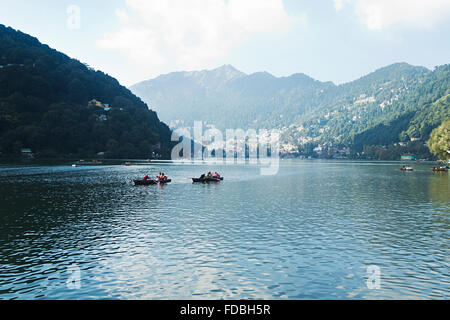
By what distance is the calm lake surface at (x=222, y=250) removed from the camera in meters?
18.8

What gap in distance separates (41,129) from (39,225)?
17729 centimetres

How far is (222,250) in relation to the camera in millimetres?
25953

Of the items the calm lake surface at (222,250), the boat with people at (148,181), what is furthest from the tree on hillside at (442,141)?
the boat with people at (148,181)

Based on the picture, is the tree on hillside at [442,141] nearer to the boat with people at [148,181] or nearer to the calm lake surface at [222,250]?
the calm lake surface at [222,250]

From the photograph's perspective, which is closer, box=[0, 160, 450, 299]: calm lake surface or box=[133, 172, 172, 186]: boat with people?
box=[0, 160, 450, 299]: calm lake surface

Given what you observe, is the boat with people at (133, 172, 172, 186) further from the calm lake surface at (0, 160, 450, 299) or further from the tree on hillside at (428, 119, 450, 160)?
the tree on hillside at (428, 119, 450, 160)

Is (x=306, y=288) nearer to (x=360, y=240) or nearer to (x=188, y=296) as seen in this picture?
(x=188, y=296)

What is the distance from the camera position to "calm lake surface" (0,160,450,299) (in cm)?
1881

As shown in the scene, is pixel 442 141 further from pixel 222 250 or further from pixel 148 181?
pixel 222 250

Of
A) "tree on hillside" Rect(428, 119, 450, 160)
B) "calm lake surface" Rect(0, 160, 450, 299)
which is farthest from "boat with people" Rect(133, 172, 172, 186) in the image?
"tree on hillside" Rect(428, 119, 450, 160)

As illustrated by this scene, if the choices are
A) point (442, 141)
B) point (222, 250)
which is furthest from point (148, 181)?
point (442, 141)

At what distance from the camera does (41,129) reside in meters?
191

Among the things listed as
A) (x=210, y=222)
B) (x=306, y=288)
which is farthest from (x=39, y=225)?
(x=306, y=288)

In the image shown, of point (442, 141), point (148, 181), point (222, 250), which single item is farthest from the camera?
point (442, 141)
